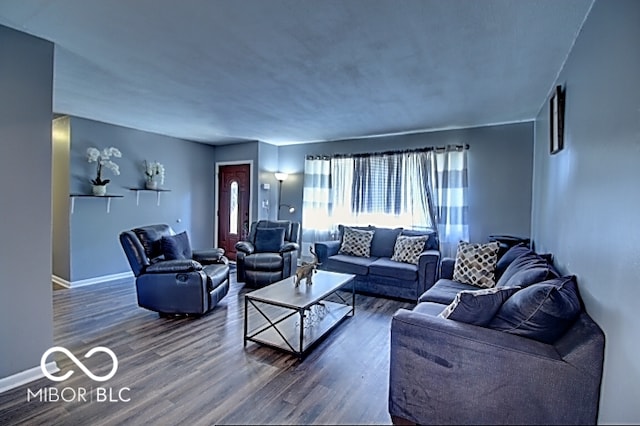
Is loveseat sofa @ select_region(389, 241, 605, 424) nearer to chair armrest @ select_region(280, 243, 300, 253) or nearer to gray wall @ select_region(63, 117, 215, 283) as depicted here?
chair armrest @ select_region(280, 243, 300, 253)

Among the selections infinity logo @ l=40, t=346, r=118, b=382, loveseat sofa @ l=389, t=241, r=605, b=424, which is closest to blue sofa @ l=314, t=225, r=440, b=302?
loveseat sofa @ l=389, t=241, r=605, b=424

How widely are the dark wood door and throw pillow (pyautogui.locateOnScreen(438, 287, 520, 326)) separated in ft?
16.3

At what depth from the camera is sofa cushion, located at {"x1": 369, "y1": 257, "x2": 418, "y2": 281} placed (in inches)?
162

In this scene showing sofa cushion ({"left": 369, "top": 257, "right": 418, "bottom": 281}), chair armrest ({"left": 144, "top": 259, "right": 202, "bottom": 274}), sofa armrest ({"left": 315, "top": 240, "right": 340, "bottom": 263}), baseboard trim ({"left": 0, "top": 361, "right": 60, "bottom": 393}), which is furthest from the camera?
sofa armrest ({"left": 315, "top": 240, "right": 340, "bottom": 263})

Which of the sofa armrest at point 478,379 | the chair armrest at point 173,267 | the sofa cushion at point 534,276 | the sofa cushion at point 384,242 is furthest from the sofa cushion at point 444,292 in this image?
the chair armrest at point 173,267

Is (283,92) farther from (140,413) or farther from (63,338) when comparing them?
(63,338)

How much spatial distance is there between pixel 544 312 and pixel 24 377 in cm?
336

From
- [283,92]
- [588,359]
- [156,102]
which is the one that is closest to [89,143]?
[156,102]

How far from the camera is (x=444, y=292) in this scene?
10.00 ft

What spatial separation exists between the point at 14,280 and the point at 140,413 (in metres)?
1.32

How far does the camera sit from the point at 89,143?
469 cm

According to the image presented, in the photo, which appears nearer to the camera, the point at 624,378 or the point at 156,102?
the point at 624,378

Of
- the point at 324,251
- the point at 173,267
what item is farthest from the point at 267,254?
the point at 173,267

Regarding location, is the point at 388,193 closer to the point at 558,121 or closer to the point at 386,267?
the point at 386,267
